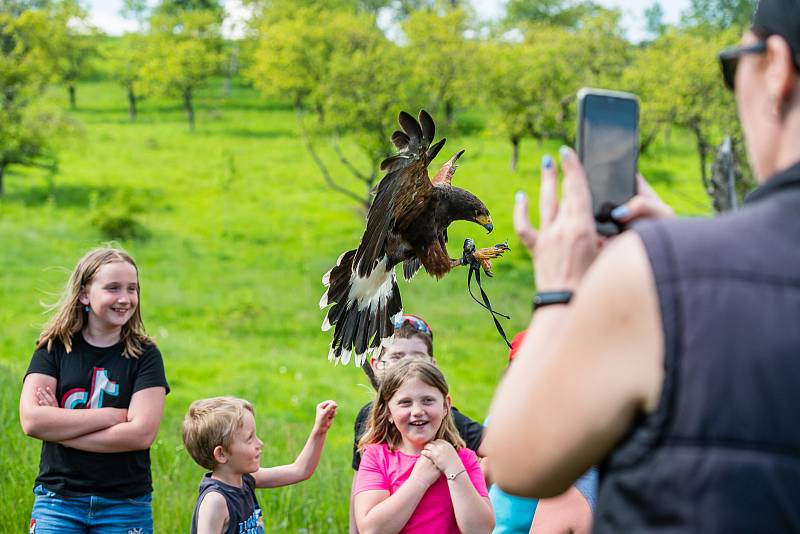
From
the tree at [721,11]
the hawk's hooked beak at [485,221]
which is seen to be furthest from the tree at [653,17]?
the hawk's hooked beak at [485,221]

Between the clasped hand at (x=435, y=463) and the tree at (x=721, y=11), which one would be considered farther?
the tree at (x=721, y=11)

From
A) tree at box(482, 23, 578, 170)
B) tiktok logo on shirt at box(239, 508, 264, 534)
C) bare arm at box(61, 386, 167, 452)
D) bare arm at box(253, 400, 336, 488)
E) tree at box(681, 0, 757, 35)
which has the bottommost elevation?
tiktok logo on shirt at box(239, 508, 264, 534)

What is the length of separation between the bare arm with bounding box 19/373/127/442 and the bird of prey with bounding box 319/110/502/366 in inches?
45.7

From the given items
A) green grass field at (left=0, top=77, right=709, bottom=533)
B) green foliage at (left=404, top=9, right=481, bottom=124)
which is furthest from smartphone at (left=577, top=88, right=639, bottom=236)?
green foliage at (left=404, top=9, right=481, bottom=124)

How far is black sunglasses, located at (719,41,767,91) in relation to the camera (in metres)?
1.51

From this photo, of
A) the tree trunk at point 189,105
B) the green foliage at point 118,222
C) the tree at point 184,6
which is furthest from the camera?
the tree at point 184,6

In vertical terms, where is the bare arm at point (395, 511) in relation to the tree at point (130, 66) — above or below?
below

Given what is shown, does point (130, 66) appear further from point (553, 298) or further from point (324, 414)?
point (553, 298)

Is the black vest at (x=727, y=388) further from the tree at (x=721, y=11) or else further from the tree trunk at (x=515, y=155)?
the tree at (x=721, y=11)

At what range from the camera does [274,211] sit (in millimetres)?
28172

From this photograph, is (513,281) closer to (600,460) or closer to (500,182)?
(500,182)

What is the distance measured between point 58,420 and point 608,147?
3.06 metres

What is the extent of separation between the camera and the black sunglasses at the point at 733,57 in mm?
1513

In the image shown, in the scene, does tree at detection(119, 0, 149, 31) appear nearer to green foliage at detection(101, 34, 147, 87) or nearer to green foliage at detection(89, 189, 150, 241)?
green foliage at detection(101, 34, 147, 87)
